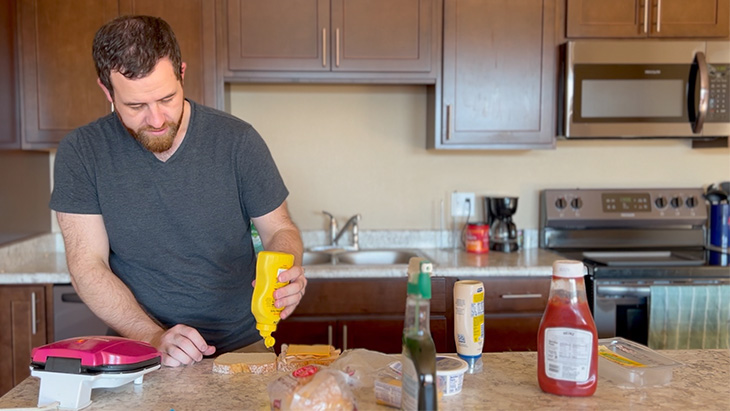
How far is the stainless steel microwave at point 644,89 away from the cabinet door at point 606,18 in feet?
0.16

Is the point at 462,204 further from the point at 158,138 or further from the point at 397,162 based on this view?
the point at 158,138

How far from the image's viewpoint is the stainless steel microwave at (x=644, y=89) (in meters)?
A: 2.75

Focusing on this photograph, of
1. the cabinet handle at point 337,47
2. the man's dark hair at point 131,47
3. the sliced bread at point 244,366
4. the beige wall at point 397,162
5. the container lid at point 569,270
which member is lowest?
the sliced bread at point 244,366

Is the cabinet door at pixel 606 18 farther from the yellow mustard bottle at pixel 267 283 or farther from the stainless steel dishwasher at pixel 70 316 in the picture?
the stainless steel dishwasher at pixel 70 316

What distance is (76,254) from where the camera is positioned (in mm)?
1638

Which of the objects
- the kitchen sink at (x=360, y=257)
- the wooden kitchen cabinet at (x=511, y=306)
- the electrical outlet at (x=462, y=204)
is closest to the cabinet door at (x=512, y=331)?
the wooden kitchen cabinet at (x=511, y=306)

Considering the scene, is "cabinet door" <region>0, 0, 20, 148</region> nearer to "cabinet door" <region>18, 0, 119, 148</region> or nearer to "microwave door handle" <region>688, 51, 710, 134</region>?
"cabinet door" <region>18, 0, 119, 148</region>

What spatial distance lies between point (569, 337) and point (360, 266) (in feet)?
4.97

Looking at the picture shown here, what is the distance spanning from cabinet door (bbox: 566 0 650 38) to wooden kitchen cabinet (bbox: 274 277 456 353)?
1229 millimetres

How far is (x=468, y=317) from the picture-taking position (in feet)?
3.99

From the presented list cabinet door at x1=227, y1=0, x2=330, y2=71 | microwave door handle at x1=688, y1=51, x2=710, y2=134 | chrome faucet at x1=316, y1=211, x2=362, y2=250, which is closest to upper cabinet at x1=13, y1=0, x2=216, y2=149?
cabinet door at x1=227, y1=0, x2=330, y2=71

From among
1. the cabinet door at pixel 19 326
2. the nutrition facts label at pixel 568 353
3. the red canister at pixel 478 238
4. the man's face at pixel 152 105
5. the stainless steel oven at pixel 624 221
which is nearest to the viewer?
the nutrition facts label at pixel 568 353

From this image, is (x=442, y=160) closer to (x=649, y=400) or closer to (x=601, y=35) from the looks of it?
(x=601, y=35)

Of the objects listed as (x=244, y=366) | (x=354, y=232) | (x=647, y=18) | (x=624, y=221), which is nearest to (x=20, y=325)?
(x=354, y=232)
